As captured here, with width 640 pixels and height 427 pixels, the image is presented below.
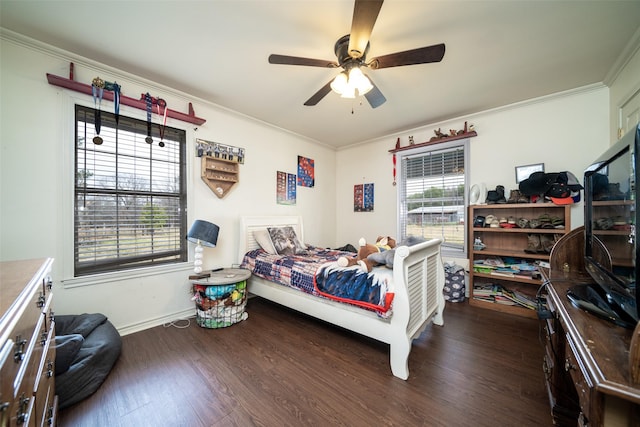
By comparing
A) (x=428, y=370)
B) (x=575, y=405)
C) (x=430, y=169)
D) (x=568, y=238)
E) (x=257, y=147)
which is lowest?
(x=428, y=370)

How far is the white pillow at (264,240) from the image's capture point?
291cm

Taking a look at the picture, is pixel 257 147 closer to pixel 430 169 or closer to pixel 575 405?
pixel 430 169

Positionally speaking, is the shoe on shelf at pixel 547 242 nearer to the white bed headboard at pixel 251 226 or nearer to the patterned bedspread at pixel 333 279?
the patterned bedspread at pixel 333 279

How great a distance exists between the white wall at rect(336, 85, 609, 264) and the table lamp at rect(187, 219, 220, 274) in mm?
2698

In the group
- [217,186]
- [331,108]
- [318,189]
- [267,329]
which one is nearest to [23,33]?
[217,186]

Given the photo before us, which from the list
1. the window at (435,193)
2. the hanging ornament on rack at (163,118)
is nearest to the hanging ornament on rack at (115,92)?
the hanging ornament on rack at (163,118)

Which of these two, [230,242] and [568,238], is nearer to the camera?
[568,238]

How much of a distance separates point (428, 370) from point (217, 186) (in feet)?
9.28

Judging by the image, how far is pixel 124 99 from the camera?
2.15 m

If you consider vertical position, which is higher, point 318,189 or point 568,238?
point 318,189

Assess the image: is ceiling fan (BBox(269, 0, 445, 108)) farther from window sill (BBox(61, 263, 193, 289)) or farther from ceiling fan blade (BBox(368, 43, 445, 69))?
window sill (BBox(61, 263, 193, 289))

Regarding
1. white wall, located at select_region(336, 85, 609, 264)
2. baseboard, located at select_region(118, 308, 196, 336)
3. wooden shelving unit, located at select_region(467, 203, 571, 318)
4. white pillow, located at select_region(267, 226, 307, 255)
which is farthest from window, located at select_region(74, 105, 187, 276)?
wooden shelving unit, located at select_region(467, 203, 571, 318)

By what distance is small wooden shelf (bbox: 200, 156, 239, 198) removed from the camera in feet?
8.93

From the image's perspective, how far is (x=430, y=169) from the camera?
3.48 m
